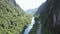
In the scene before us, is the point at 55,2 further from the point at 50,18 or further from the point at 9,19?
the point at 9,19

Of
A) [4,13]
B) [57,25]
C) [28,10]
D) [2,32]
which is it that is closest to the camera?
[57,25]

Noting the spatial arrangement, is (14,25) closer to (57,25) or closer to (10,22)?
(10,22)

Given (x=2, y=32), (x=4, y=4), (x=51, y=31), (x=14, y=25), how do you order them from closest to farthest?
(x=51, y=31) < (x=2, y=32) < (x=14, y=25) < (x=4, y=4)

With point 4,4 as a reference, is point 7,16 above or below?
below

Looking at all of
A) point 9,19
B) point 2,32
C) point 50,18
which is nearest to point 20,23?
point 9,19

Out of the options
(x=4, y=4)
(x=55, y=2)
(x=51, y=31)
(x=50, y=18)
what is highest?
(x=4, y=4)

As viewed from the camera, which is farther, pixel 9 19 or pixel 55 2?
pixel 9 19

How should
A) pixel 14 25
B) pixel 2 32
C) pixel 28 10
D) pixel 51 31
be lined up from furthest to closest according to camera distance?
pixel 28 10 → pixel 14 25 → pixel 2 32 → pixel 51 31

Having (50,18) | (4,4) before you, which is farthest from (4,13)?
(50,18)

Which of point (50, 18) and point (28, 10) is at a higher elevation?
point (28, 10)
